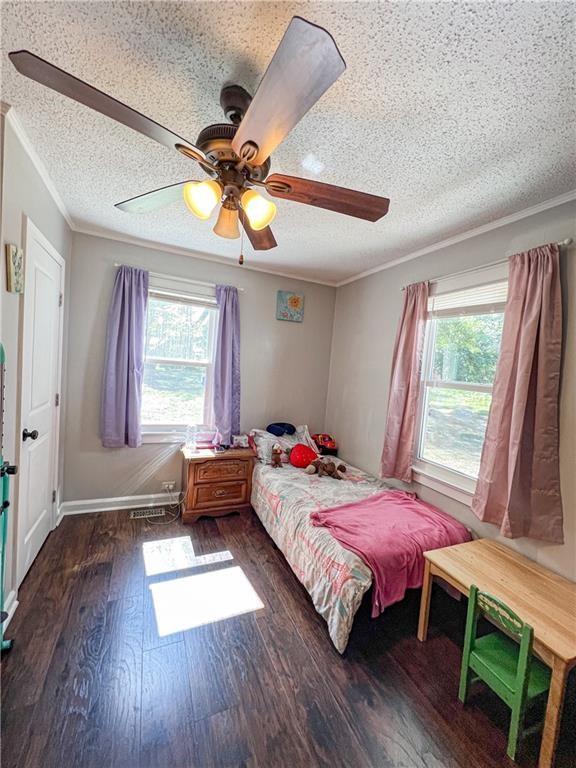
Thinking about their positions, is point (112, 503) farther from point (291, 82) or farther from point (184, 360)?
point (291, 82)

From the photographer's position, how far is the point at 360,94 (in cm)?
121

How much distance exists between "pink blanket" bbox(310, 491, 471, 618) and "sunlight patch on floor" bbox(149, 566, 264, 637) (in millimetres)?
665

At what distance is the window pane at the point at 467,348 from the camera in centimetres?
213

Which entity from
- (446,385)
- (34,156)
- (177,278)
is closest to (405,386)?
(446,385)

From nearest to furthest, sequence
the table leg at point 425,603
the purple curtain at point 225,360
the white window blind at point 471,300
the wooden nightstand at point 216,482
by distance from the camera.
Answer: the table leg at point 425,603, the white window blind at point 471,300, the wooden nightstand at point 216,482, the purple curtain at point 225,360

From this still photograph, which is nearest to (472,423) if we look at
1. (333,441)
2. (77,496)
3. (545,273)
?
(545,273)

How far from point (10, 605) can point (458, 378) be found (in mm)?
3230

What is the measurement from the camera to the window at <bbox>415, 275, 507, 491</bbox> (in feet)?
7.07

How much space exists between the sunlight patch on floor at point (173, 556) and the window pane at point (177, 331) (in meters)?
1.74

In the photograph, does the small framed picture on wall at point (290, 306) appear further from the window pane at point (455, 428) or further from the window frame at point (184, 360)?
the window pane at point (455, 428)

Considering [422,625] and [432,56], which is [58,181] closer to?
[432,56]

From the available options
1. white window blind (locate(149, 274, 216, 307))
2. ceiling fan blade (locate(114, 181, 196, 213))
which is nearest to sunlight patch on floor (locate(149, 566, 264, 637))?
ceiling fan blade (locate(114, 181, 196, 213))

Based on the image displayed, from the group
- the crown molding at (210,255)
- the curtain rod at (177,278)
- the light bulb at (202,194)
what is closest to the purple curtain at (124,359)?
the curtain rod at (177,278)

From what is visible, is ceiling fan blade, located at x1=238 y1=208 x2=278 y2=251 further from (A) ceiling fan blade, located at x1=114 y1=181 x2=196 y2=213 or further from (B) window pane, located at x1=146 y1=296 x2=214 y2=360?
(B) window pane, located at x1=146 y1=296 x2=214 y2=360
